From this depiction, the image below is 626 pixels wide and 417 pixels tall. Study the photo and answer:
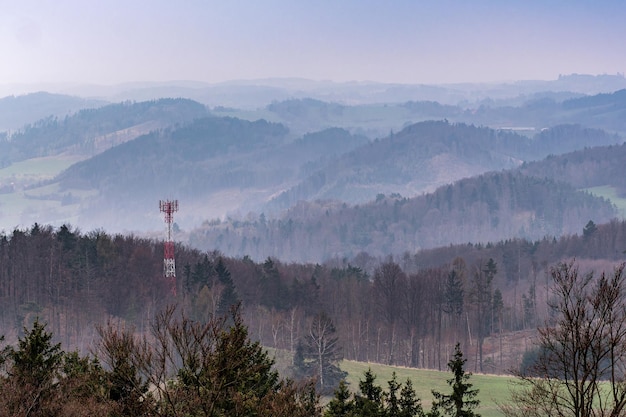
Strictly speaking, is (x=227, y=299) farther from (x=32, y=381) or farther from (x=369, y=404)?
(x=32, y=381)

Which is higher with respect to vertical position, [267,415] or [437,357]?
[267,415]

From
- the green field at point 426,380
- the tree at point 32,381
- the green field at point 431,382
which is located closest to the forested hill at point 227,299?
the green field at point 426,380

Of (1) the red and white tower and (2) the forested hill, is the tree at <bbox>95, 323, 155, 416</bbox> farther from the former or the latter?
(1) the red and white tower

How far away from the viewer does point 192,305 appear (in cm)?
10169

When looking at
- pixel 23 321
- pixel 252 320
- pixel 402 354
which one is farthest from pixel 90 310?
pixel 402 354

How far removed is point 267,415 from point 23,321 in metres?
75.7

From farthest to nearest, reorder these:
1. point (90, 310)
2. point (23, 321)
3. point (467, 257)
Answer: point (467, 257) → point (90, 310) → point (23, 321)

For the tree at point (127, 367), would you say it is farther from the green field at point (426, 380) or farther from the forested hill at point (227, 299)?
the forested hill at point (227, 299)

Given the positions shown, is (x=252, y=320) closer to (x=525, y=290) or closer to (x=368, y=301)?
(x=368, y=301)

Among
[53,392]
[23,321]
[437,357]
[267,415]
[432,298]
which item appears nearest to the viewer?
[267,415]

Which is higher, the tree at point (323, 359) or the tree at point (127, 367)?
the tree at point (127, 367)

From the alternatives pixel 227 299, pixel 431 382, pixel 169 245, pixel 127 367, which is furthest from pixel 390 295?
pixel 127 367

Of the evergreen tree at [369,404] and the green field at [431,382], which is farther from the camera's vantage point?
the green field at [431,382]

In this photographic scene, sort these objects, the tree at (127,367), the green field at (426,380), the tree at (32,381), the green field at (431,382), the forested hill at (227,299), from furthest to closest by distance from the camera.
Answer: the forested hill at (227,299) → the green field at (426,380) → the green field at (431,382) → the tree at (32,381) → the tree at (127,367)
